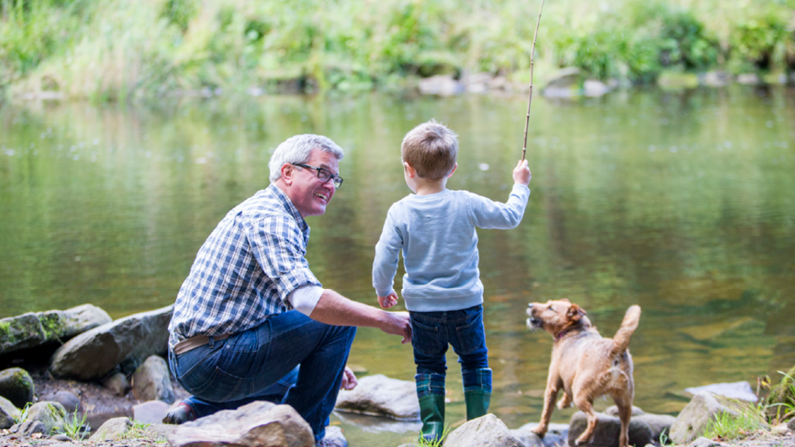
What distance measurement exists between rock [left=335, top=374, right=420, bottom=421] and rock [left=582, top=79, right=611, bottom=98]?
17.6m

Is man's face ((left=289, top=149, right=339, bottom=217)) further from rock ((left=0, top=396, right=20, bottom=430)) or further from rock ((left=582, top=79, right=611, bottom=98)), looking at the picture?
rock ((left=582, top=79, right=611, bottom=98))

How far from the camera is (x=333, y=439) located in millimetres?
2918

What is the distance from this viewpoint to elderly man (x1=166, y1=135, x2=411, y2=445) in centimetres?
250

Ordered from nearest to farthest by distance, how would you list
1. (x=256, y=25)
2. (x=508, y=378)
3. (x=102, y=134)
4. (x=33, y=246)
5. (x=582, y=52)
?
(x=508, y=378) → (x=33, y=246) → (x=102, y=134) → (x=582, y=52) → (x=256, y=25)

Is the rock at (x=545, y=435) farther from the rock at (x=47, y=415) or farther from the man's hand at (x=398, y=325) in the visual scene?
the rock at (x=47, y=415)

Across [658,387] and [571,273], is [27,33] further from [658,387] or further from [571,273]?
[658,387]

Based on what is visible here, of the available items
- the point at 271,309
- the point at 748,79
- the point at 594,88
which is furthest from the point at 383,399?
the point at 748,79

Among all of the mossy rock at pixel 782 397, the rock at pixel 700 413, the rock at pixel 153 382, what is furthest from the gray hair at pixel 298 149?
the mossy rock at pixel 782 397

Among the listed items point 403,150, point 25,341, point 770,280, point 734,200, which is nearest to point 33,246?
point 25,341

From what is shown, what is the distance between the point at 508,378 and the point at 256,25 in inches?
946

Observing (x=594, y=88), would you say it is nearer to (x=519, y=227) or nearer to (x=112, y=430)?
(x=519, y=227)

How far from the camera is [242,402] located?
117 inches

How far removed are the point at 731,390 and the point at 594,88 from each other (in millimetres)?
18616

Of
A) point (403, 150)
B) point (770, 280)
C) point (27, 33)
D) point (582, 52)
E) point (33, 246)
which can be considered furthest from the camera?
point (582, 52)
